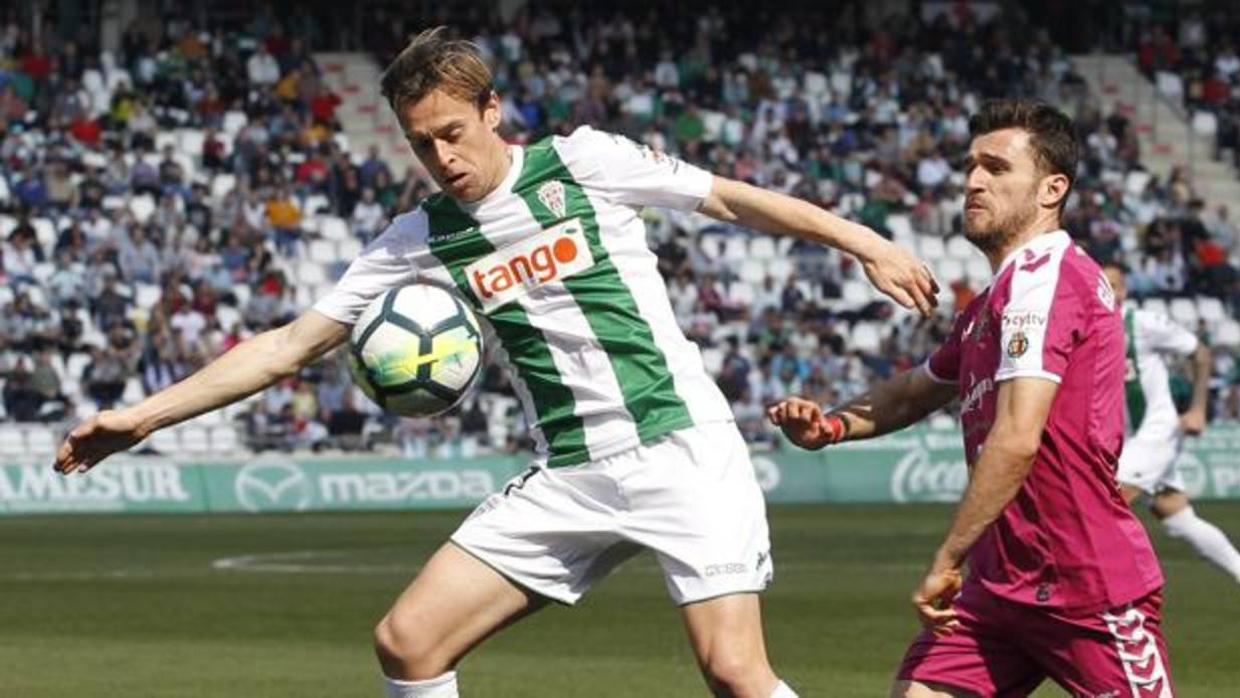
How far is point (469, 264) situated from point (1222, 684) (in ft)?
19.9

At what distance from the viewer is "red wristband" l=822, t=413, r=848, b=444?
7.60m

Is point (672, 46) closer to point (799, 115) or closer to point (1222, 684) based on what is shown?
point (799, 115)

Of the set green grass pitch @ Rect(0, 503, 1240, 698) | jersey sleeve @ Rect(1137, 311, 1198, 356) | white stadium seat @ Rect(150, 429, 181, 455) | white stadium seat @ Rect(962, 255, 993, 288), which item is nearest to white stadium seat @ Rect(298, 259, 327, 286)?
white stadium seat @ Rect(150, 429, 181, 455)

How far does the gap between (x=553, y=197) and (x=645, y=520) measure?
1006 mm

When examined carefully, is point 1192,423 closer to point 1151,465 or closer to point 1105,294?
point 1151,465

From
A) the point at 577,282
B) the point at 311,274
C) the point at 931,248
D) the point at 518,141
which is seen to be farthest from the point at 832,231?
the point at 931,248

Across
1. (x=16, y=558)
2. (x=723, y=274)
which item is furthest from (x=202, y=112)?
(x=16, y=558)

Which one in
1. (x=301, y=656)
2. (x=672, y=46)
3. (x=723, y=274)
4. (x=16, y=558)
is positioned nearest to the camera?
(x=301, y=656)

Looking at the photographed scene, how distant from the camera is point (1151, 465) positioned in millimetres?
18438

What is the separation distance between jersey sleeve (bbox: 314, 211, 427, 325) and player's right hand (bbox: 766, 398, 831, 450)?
125 centimetres

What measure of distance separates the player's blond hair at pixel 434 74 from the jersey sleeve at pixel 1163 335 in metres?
11.4

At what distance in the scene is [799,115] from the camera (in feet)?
137

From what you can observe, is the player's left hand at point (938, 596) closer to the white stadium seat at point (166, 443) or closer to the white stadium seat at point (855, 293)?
the white stadium seat at point (166, 443)

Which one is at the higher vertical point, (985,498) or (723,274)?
(985,498)
